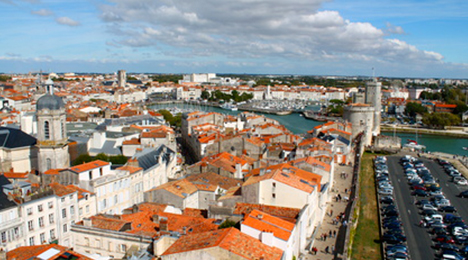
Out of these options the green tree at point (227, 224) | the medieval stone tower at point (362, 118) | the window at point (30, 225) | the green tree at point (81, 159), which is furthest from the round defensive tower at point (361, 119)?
the window at point (30, 225)

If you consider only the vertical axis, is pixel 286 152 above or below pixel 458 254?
above

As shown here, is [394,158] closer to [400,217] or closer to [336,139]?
[336,139]

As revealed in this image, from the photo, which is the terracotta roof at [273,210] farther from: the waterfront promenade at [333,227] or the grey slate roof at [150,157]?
the grey slate roof at [150,157]

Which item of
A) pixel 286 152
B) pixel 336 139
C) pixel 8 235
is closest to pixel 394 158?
pixel 336 139

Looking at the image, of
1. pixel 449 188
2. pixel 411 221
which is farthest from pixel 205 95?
pixel 411 221

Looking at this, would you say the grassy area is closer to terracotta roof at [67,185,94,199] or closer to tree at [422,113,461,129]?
terracotta roof at [67,185,94,199]
